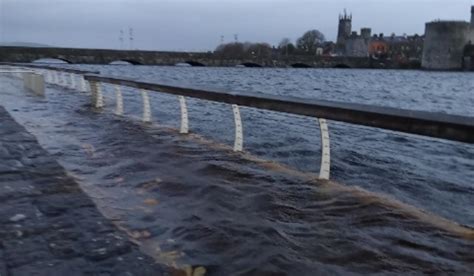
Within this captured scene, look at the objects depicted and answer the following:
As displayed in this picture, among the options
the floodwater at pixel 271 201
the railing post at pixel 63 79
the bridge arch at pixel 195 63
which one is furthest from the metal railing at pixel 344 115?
the bridge arch at pixel 195 63

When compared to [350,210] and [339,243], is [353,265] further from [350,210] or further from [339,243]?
[350,210]

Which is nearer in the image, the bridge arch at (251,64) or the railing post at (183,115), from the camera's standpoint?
the railing post at (183,115)

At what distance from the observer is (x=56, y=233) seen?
4891 mm

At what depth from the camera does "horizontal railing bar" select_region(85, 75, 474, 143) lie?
4.90 m

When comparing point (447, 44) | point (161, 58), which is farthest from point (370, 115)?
point (161, 58)

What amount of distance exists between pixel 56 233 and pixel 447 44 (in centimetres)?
14529

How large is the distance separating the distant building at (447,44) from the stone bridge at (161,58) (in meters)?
23.2

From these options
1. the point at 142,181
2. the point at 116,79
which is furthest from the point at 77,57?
the point at 142,181

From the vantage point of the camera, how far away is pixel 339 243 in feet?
15.9

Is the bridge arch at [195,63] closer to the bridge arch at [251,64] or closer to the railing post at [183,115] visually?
the bridge arch at [251,64]

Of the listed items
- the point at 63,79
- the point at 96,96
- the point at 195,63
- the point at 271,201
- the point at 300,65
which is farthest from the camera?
the point at 300,65

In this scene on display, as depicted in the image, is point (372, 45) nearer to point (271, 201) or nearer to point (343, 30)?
point (343, 30)

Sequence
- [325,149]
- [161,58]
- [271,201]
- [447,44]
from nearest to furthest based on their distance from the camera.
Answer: [271,201] < [325,149] < [447,44] < [161,58]

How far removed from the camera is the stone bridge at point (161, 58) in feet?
407
